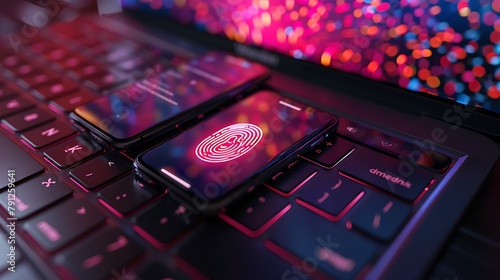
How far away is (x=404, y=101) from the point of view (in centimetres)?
44

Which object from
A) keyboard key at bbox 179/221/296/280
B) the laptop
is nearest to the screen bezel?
the laptop

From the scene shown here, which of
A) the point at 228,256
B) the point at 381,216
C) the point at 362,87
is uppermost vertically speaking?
the point at 362,87

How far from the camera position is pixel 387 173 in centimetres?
35

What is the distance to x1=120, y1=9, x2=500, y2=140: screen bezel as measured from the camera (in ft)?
1.30

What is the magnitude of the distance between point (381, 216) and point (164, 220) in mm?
167

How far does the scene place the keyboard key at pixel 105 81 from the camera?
0.52 meters

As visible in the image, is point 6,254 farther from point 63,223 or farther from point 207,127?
point 207,127

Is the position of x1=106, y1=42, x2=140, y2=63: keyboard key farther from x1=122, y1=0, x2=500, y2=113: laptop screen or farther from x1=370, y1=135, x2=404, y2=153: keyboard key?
x1=370, y1=135, x2=404, y2=153: keyboard key

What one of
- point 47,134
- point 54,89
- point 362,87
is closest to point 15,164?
point 47,134

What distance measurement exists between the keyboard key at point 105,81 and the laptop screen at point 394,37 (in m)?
0.16

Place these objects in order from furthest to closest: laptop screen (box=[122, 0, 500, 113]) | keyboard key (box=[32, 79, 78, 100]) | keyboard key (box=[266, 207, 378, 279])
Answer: keyboard key (box=[32, 79, 78, 100]) → laptop screen (box=[122, 0, 500, 113]) → keyboard key (box=[266, 207, 378, 279])

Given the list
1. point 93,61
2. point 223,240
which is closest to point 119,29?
point 93,61

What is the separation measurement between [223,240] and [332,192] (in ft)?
0.32

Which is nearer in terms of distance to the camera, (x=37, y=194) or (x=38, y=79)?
(x=37, y=194)
